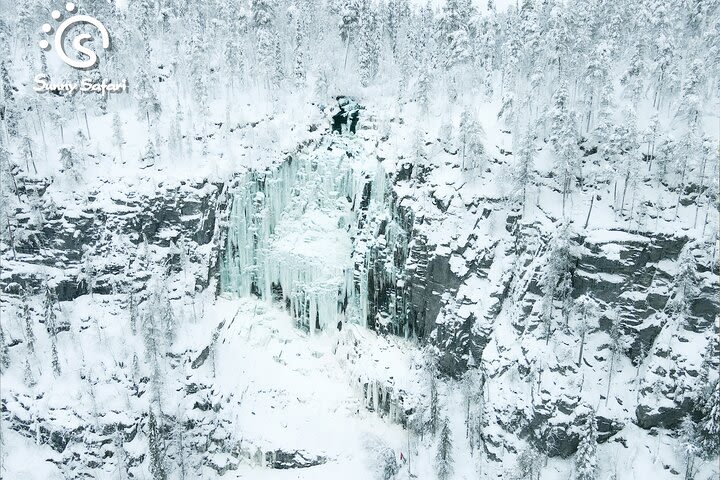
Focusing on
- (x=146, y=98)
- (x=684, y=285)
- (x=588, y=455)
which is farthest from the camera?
(x=146, y=98)

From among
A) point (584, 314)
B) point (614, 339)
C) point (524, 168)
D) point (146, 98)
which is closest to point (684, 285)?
point (614, 339)

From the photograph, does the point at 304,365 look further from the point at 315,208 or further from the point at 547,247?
the point at 547,247

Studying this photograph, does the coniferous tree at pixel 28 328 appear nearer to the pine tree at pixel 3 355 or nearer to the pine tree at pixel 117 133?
the pine tree at pixel 3 355

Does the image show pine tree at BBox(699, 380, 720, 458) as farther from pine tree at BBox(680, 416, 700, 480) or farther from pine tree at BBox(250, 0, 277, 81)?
pine tree at BBox(250, 0, 277, 81)

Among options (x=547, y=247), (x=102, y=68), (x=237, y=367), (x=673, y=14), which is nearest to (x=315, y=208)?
(x=237, y=367)

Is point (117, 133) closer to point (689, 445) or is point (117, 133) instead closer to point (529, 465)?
→ point (529, 465)

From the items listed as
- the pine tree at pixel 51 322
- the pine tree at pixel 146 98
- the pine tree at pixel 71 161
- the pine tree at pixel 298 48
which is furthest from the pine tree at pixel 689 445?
the pine tree at pixel 146 98
